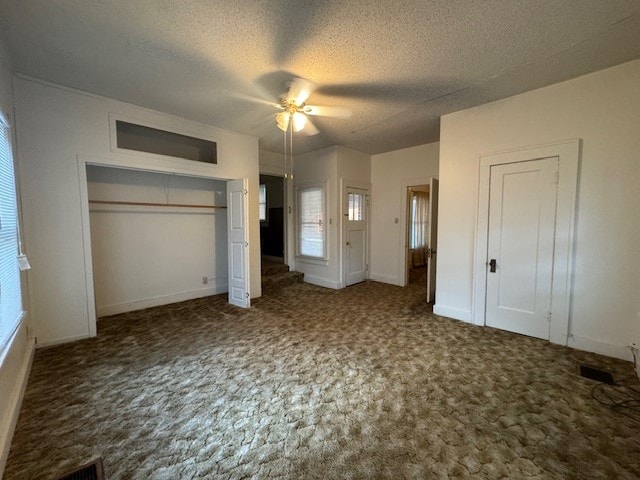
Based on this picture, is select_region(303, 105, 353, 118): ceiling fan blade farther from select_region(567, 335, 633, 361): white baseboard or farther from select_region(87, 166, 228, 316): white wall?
select_region(567, 335, 633, 361): white baseboard

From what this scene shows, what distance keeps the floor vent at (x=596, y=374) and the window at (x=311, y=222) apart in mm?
3927

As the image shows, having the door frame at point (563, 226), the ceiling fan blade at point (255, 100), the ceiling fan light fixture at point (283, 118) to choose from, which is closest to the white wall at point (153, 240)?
the ceiling fan blade at point (255, 100)

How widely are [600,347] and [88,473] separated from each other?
14.2ft

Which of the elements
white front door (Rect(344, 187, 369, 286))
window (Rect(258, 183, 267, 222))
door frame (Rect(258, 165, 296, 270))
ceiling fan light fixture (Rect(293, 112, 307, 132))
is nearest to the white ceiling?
ceiling fan light fixture (Rect(293, 112, 307, 132))

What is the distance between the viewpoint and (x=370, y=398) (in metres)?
2.03

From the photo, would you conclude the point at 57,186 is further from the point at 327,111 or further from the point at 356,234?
the point at 356,234

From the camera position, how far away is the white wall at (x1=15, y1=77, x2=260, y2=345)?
274 centimetres

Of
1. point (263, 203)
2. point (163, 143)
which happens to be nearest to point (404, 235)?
point (263, 203)

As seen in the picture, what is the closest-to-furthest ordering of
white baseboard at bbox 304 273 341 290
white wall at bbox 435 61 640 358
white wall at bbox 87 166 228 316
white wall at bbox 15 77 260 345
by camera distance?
1. white wall at bbox 435 61 640 358
2. white wall at bbox 15 77 260 345
3. white wall at bbox 87 166 228 316
4. white baseboard at bbox 304 273 341 290

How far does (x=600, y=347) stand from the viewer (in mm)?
2701

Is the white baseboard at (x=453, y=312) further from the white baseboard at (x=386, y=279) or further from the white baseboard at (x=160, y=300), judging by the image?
the white baseboard at (x=160, y=300)

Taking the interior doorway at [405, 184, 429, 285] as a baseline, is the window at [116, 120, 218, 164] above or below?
above

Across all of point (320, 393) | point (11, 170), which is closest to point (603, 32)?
point (320, 393)

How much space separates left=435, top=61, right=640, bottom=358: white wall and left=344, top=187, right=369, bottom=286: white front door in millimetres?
2750
